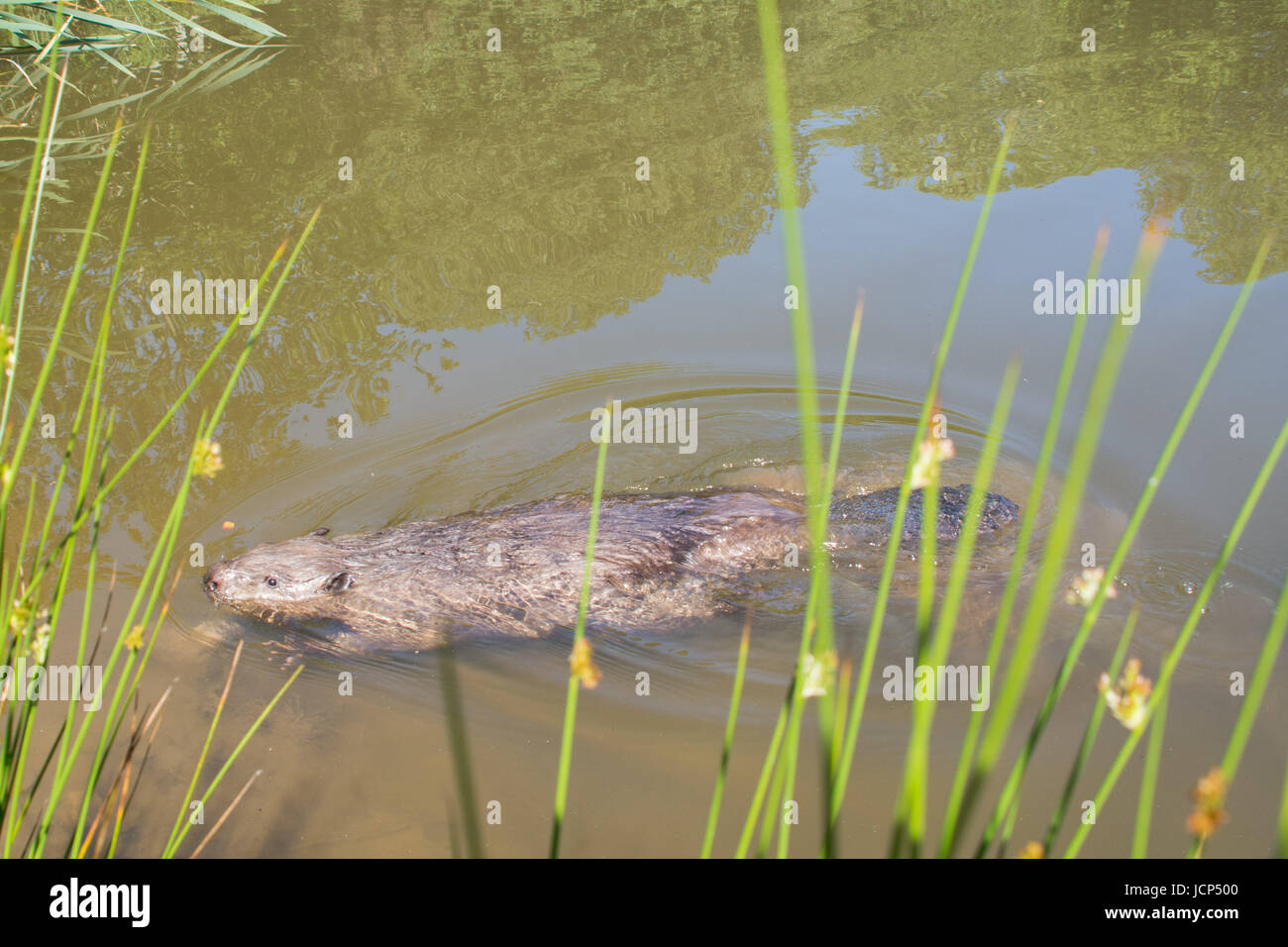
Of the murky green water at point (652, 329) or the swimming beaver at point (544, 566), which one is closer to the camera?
the murky green water at point (652, 329)

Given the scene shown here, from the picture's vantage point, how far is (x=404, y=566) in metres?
4.84

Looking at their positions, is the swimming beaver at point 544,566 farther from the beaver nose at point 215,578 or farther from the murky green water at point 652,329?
the murky green water at point 652,329


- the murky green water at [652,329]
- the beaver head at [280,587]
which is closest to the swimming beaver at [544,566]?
the beaver head at [280,587]

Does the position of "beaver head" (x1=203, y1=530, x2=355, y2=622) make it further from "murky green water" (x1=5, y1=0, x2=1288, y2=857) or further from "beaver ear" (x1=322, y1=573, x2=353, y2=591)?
"murky green water" (x1=5, y1=0, x2=1288, y2=857)

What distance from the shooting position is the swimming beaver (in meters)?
4.64

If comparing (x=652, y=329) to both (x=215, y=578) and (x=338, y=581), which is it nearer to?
(x=338, y=581)

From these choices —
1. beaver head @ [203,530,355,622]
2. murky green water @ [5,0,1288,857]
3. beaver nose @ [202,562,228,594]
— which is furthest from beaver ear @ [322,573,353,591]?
beaver nose @ [202,562,228,594]

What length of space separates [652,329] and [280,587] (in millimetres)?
3499

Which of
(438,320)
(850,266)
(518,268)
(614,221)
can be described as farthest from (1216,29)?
(438,320)

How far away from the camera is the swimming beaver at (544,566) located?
183 inches

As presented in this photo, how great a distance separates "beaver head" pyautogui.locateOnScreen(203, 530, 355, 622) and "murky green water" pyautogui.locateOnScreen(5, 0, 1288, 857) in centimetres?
19

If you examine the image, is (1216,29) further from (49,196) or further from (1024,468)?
(49,196)

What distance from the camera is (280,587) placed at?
4863mm
